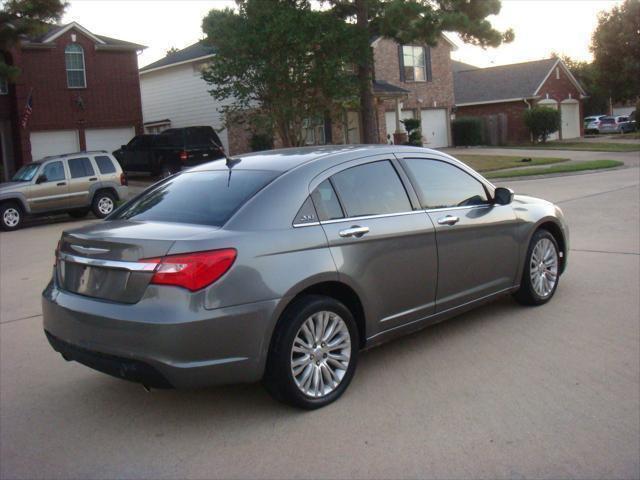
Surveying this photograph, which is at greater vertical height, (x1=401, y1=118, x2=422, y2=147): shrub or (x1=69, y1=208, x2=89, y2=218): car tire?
(x1=401, y1=118, x2=422, y2=147): shrub

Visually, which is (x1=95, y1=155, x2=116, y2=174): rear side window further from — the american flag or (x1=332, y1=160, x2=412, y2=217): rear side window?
(x1=332, y1=160, x2=412, y2=217): rear side window

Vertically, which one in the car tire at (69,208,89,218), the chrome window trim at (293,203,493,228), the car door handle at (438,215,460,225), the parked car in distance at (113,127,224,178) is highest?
the parked car in distance at (113,127,224,178)

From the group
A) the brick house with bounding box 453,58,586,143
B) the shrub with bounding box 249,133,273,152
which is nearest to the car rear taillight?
the shrub with bounding box 249,133,273,152

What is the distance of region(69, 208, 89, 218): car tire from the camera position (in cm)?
1870

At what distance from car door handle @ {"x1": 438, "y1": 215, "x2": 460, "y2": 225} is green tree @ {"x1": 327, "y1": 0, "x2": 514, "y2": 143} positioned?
18554mm

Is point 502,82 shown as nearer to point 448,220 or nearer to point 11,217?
point 11,217

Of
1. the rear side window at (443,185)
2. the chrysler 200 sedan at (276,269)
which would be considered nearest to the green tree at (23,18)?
the chrysler 200 sedan at (276,269)

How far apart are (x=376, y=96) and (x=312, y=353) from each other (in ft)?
95.1

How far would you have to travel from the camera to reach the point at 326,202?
495cm

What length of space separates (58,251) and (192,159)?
2007 cm

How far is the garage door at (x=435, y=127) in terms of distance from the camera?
38688 millimetres

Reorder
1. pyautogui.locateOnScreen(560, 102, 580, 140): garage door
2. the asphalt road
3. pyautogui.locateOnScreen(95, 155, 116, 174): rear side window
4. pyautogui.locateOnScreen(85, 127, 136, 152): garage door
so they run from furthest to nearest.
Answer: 1. pyautogui.locateOnScreen(560, 102, 580, 140): garage door
2. pyautogui.locateOnScreen(85, 127, 136, 152): garage door
3. pyautogui.locateOnScreen(95, 155, 116, 174): rear side window
4. the asphalt road

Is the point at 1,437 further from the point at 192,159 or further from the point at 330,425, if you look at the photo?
the point at 192,159

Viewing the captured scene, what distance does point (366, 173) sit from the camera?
5355mm
